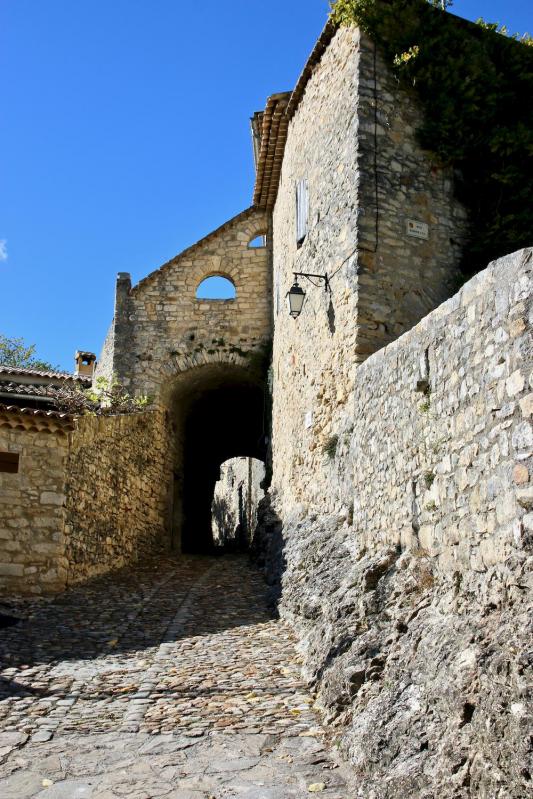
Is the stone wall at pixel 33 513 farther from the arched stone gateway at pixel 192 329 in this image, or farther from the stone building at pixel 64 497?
the arched stone gateway at pixel 192 329

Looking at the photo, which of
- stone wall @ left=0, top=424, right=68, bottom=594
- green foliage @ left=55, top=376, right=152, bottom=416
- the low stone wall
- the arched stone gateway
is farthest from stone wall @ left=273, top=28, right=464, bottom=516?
the arched stone gateway

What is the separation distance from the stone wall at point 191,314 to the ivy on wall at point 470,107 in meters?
7.57

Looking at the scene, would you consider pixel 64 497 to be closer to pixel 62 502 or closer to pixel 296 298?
pixel 62 502

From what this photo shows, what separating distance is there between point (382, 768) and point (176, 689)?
2.88 metres

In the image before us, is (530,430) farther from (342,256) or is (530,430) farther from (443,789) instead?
(342,256)

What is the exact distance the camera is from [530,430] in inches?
172

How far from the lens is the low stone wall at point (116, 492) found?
1206 centimetres

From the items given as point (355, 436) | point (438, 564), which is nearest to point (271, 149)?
point (355, 436)

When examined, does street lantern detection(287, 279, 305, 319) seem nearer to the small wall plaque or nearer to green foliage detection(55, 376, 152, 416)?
the small wall plaque

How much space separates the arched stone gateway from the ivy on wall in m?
7.56

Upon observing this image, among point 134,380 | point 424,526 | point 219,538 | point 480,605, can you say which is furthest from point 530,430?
point 219,538

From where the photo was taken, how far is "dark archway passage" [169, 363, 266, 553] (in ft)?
59.1

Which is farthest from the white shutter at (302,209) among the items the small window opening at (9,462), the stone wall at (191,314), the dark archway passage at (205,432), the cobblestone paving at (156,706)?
the cobblestone paving at (156,706)

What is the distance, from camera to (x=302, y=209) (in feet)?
40.8
